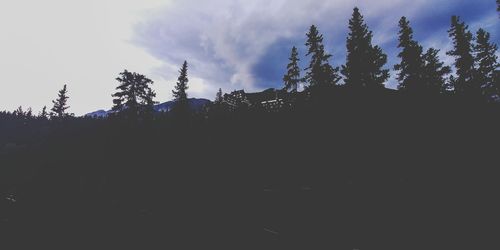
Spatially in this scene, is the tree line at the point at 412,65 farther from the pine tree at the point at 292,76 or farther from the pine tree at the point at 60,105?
the pine tree at the point at 60,105

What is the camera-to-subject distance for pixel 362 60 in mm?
31078

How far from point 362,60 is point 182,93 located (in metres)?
28.2

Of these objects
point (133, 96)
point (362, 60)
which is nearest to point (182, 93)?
point (133, 96)

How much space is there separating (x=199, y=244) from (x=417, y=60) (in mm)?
31394

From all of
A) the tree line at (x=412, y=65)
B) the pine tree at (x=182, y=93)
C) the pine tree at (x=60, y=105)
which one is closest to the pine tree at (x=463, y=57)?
the tree line at (x=412, y=65)

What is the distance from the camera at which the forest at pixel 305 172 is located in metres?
9.25

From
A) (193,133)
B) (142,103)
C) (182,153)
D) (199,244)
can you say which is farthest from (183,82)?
(199,244)

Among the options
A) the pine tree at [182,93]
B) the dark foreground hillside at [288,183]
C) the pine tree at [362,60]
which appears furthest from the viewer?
the pine tree at [182,93]

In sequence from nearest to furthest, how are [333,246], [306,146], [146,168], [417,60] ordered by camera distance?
[333,246], [306,146], [146,168], [417,60]

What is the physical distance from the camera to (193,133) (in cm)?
2750

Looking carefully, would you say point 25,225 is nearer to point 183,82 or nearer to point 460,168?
point 460,168

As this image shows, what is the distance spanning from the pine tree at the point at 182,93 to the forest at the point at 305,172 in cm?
1044

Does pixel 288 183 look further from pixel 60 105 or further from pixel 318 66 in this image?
pixel 60 105

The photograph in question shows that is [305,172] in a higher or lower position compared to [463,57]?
lower
